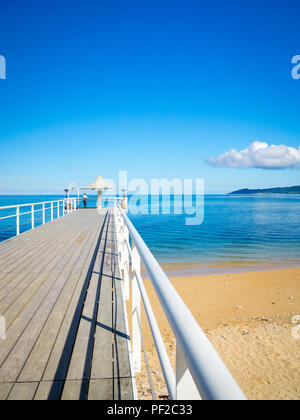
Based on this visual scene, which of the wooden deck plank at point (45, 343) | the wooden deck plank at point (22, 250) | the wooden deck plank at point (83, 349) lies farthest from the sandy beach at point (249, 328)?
the wooden deck plank at point (22, 250)

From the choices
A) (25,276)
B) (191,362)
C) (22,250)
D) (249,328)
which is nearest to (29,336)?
(25,276)

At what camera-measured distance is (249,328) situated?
553 centimetres

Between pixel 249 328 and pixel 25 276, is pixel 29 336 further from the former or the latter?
pixel 249 328

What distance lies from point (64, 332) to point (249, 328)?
4434mm

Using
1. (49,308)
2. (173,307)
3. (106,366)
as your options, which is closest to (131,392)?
(106,366)

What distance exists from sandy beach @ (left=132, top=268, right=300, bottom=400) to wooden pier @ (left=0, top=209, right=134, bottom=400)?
1435mm

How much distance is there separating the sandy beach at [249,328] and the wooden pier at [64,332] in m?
1.44

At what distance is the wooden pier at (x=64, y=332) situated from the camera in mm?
1695

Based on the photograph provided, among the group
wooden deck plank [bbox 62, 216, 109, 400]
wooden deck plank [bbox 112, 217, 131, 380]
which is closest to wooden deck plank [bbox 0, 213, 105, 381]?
wooden deck plank [bbox 62, 216, 109, 400]

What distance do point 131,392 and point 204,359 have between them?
131 centimetres

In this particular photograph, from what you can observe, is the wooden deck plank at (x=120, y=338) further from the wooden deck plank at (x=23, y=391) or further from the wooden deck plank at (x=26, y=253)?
the wooden deck plank at (x=26, y=253)

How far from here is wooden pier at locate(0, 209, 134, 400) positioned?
1695 mm

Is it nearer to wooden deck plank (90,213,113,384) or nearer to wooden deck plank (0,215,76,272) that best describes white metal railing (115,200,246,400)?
wooden deck plank (90,213,113,384)

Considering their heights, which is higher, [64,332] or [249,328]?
[64,332]
